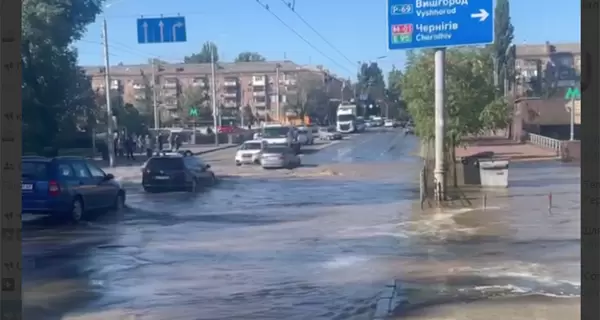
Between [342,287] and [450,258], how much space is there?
2927 mm

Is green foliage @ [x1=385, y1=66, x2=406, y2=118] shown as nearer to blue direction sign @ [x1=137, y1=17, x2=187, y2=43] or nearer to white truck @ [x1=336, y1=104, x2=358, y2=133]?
blue direction sign @ [x1=137, y1=17, x2=187, y2=43]

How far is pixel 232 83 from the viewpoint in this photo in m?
148

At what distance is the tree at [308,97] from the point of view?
Result: 128 m

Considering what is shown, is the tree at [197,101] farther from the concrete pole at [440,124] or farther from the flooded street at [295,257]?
the concrete pole at [440,124]

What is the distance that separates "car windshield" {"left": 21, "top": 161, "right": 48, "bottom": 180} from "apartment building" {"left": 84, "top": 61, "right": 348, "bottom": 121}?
106 m

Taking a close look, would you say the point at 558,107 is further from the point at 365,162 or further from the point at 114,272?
the point at 114,272

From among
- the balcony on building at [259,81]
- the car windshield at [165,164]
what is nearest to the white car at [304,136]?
the car windshield at [165,164]

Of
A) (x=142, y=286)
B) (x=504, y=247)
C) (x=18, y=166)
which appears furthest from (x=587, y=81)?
(x=504, y=247)

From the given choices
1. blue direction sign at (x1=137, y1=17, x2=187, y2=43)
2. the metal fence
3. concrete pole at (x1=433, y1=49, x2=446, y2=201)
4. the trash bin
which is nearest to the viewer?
concrete pole at (x1=433, y1=49, x2=446, y2=201)

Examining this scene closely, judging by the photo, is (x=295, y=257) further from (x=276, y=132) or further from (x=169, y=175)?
(x=276, y=132)

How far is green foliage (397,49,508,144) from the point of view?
104 feet

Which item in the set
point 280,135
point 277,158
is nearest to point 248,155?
point 277,158

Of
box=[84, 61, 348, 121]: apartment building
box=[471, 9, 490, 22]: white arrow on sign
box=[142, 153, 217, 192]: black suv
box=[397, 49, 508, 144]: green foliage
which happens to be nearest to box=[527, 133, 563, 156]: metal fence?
box=[397, 49, 508, 144]: green foliage

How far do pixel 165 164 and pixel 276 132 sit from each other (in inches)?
1212
